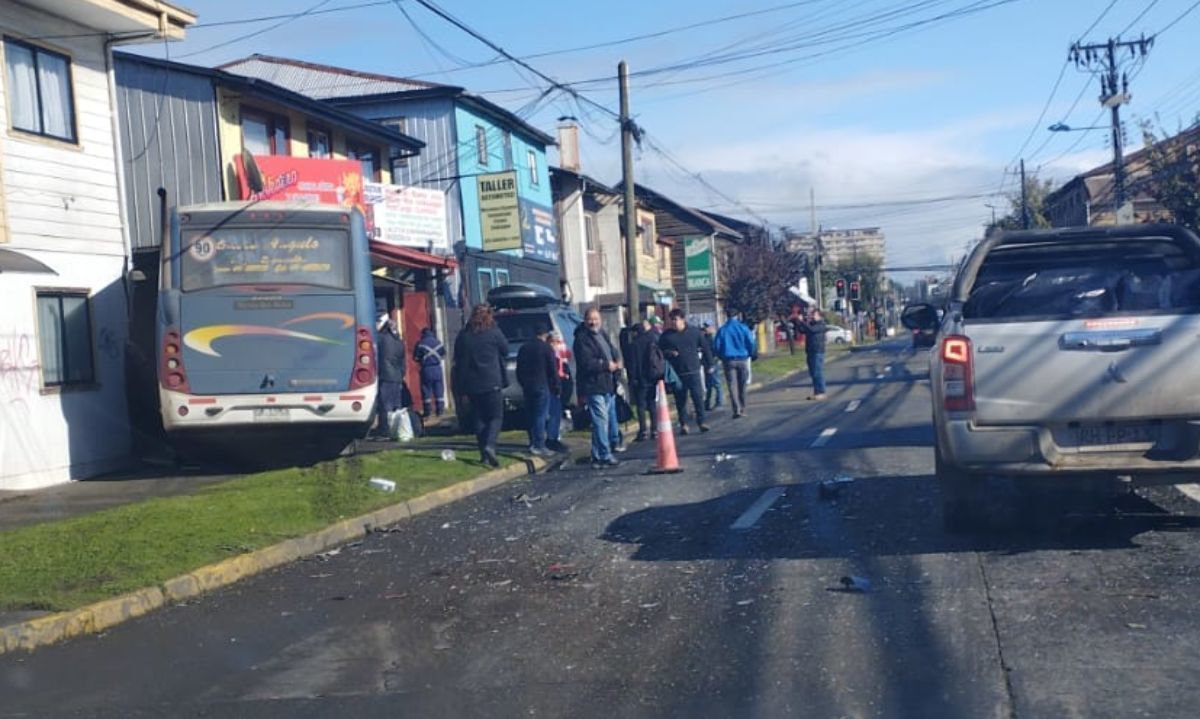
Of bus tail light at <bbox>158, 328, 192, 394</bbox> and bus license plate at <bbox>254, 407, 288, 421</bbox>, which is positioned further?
bus license plate at <bbox>254, 407, 288, 421</bbox>

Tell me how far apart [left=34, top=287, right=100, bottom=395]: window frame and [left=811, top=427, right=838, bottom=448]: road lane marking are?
9041 mm

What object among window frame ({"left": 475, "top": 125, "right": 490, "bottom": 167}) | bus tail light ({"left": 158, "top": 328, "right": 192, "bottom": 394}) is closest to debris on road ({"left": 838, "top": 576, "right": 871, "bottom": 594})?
bus tail light ({"left": 158, "top": 328, "right": 192, "bottom": 394})

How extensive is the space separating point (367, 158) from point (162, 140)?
7.70 m

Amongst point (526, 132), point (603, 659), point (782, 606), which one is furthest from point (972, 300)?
point (526, 132)

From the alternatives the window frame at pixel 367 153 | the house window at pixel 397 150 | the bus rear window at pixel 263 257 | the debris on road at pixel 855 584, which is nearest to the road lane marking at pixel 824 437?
the bus rear window at pixel 263 257

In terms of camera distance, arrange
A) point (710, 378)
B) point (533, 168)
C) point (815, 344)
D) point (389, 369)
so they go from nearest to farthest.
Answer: point (389, 369) < point (710, 378) < point (815, 344) < point (533, 168)

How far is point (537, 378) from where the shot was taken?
51.5ft

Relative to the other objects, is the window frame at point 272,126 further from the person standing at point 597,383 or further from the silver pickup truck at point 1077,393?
the silver pickup truck at point 1077,393

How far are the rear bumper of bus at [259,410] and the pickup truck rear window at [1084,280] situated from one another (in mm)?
8200

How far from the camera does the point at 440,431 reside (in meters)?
20.4

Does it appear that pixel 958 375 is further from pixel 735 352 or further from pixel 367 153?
pixel 367 153

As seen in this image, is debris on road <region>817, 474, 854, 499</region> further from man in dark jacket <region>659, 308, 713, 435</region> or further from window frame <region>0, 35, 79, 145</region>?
window frame <region>0, 35, 79, 145</region>

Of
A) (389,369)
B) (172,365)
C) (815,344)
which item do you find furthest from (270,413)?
(815,344)

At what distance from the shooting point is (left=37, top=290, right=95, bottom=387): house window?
1561cm
